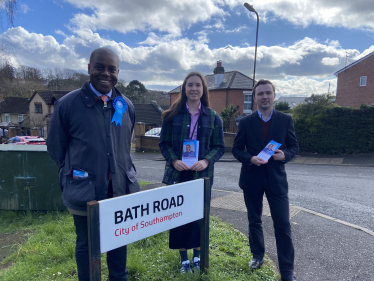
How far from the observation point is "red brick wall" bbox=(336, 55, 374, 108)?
25.6 meters

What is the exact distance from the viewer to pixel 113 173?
2.05 metres

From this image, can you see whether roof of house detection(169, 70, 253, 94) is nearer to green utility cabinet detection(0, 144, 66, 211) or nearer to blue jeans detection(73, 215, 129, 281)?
green utility cabinet detection(0, 144, 66, 211)

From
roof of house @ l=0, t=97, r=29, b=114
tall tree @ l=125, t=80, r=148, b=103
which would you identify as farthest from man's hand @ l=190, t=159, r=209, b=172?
roof of house @ l=0, t=97, r=29, b=114

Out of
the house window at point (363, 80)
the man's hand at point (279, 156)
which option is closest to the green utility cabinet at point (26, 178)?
the man's hand at point (279, 156)

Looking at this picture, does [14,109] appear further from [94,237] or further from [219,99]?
[94,237]

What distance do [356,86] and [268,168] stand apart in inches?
1164

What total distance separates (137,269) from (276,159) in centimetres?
188

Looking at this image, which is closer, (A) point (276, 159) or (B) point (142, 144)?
(A) point (276, 159)

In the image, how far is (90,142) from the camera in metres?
Result: 1.96

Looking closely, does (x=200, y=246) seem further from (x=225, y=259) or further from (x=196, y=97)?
(x=196, y=97)

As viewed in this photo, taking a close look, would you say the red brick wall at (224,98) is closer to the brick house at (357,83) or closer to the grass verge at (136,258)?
the brick house at (357,83)

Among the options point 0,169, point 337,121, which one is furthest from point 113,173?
point 337,121

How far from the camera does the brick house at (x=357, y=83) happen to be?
25.6m

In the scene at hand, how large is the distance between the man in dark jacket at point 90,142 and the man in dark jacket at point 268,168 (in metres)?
1.36
